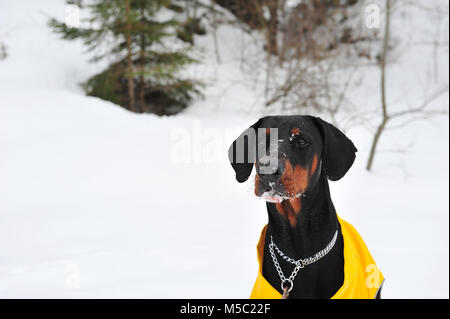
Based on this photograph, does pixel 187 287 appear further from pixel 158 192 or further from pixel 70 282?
pixel 158 192

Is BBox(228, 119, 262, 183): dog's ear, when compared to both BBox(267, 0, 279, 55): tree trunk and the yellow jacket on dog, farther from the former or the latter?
BBox(267, 0, 279, 55): tree trunk

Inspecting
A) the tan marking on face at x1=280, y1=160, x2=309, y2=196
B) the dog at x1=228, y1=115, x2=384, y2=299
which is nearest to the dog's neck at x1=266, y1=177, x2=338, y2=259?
the dog at x1=228, y1=115, x2=384, y2=299

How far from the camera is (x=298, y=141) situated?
1000 mm

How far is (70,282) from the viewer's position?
2389mm

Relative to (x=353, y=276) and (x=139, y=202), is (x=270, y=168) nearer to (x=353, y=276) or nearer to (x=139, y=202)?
(x=353, y=276)

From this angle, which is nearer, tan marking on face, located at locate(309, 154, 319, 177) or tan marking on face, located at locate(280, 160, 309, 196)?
tan marking on face, located at locate(280, 160, 309, 196)

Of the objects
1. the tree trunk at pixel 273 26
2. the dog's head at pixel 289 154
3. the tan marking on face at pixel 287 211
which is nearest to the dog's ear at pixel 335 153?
the dog's head at pixel 289 154

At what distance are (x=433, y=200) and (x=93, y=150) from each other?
355cm

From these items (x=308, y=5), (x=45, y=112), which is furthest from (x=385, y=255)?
(x=308, y=5)

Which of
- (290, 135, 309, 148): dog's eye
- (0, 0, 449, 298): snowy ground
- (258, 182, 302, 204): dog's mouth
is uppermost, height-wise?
(290, 135, 309, 148): dog's eye

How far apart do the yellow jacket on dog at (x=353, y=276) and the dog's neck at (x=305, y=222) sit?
0.26ft

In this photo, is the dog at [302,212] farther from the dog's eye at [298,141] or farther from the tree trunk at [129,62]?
the tree trunk at [129,62]

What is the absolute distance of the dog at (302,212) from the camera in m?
0.95

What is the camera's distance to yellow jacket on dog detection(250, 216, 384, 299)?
115cm
